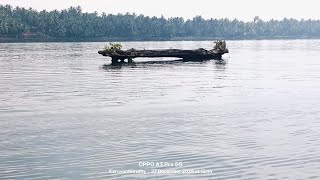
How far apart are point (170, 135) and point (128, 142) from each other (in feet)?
6.72

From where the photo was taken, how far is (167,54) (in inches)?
2803

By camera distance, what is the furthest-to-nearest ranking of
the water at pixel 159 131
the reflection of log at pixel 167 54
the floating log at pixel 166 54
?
the reflection of log at pixel 167 54 → the floating log at pixel 166 54 → the water at pixel 159 131

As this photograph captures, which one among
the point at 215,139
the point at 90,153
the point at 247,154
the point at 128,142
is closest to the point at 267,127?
the point at 215,139

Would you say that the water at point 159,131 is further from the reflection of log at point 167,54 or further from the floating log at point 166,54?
the reflection of log at point 167,54

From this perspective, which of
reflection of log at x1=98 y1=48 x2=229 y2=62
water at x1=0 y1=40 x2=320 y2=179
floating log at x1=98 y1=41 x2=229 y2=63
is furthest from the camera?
reflection of log at x1=98 y1=48 x2=229 y2=62

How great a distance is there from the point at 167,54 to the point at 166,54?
24 centimetres

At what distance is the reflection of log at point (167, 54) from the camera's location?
6794 centimetres

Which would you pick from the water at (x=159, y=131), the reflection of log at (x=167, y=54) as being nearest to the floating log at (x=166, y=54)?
the reflection of log at (x=167, y=54)

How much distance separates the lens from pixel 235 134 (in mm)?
19188

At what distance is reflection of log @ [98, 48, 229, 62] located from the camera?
6794cm

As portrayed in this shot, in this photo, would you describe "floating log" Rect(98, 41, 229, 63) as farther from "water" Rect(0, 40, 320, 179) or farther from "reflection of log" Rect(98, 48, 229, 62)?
"water" Rect(0, 40, 320, 179)

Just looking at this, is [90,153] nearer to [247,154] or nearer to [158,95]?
[247,154]

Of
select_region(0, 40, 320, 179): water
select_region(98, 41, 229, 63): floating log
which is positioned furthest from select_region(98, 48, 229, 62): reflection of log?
select_region(0, 40, 320, 179): water

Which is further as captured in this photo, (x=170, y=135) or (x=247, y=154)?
(x=170, y=135)
